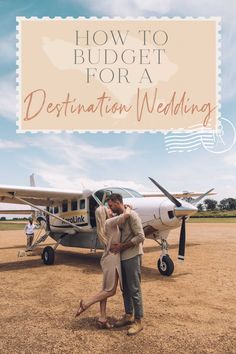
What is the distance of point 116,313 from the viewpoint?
6.63 metres

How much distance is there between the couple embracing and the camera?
223 inches

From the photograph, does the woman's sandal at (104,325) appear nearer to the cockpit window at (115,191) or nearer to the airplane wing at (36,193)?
the cockpit window at (115,191)

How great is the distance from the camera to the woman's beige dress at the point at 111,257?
5.78m

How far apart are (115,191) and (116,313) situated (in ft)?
20.8

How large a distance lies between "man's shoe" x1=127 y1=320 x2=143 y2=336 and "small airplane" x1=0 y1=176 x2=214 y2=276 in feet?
14.6

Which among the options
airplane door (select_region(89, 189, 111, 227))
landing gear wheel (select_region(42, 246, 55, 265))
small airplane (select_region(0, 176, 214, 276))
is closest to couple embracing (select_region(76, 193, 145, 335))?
small airplane (select_region(0, 176, 214, 276))

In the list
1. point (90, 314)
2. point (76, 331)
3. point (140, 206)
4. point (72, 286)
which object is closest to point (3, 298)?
point (72, 286)

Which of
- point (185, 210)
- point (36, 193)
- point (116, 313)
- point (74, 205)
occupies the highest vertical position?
point (36, 193)

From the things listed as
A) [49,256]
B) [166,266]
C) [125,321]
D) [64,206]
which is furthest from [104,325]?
[64,206]

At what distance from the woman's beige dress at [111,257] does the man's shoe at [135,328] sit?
2.22 feet

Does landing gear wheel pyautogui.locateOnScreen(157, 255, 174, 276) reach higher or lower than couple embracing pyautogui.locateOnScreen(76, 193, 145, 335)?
lower

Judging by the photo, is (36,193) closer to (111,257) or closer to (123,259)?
(111,257)

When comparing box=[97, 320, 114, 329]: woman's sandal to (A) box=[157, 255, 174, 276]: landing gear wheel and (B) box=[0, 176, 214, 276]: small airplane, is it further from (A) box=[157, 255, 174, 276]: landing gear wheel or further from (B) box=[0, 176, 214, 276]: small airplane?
(A) box=[157, 255, 174, 276]: landing gear wheel

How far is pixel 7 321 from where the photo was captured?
6.21m
